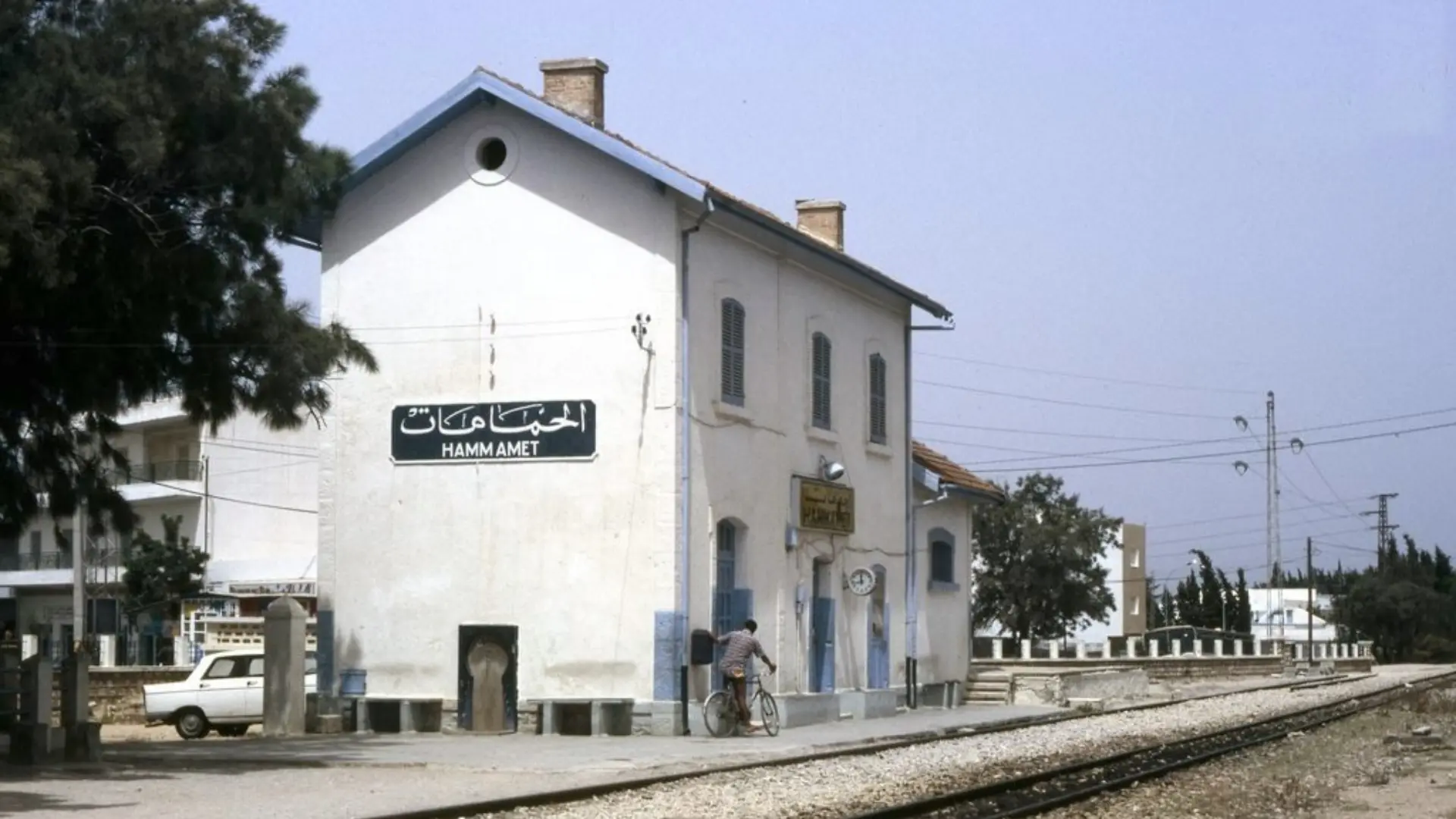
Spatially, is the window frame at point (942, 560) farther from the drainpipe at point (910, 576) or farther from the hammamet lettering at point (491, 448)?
the hammamet lettering at point (491, 448)

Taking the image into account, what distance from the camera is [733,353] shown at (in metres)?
27.4

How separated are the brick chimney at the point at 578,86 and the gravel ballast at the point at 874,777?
10.0m

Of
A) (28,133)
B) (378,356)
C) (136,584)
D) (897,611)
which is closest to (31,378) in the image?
(28,133)

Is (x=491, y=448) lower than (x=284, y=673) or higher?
higher

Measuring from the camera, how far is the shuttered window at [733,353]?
89.0ft

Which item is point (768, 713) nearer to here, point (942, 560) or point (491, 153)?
point (491, 153)

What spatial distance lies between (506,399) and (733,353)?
11.0 ft

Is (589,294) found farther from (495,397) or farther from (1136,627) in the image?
(1136,627)

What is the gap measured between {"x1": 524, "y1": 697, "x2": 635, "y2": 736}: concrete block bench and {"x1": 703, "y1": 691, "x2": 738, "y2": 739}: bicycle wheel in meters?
1.01

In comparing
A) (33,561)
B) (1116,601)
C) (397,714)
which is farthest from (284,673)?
(1116,601)

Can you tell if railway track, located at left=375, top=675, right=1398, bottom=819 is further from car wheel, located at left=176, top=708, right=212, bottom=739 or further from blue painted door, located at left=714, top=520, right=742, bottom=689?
car wheel, located at left=176, top=708, right=212, bottom=739

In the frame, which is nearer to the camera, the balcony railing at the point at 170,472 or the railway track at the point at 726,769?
the railway track at the point at 726,769

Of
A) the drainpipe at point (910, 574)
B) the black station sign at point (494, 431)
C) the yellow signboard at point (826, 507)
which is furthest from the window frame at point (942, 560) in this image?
the black station sign at point (494, 431)

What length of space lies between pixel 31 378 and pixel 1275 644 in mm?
60686
